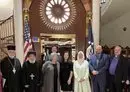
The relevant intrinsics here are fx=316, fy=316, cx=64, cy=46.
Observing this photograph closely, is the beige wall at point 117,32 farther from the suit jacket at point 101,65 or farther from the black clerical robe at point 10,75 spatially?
the black clerical robe at point 10,75

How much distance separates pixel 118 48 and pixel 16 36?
2813mm

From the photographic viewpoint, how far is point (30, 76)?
6.56 meters

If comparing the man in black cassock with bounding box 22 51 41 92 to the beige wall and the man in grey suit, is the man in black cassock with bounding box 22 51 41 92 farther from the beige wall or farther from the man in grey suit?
the beige wall

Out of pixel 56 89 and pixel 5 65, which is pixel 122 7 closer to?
pixel 56 89

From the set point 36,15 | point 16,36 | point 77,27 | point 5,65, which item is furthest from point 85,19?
point 5,65

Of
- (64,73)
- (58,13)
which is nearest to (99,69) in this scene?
(64,73)

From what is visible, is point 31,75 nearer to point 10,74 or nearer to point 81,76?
point 10,74

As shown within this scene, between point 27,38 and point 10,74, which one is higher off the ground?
point 27,38

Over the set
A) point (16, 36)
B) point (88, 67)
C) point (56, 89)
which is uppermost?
point (16, 36)

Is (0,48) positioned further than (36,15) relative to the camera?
Yes

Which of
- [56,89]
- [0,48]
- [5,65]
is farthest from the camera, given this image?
[0,48]

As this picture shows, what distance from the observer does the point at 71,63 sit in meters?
7.07

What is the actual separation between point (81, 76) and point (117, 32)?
437cm

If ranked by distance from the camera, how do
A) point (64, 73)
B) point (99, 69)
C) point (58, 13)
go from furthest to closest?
point (58, 13)
point (99, 69)
point (64, 73)
